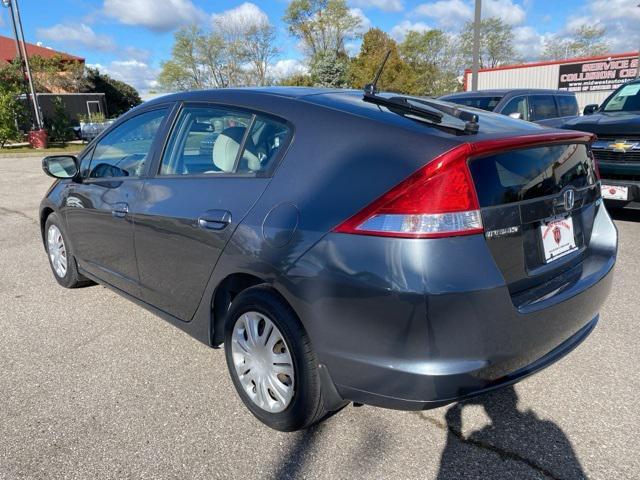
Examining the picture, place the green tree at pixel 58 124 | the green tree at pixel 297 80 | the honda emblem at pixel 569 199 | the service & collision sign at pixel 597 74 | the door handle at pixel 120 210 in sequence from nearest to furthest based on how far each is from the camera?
the honda emblem at pixel 569 199
the door handle at pixel 120 210
the green tree at pixel 58 124
the service & collision sign at pixel 597 74
the green tree at pixel 297 80

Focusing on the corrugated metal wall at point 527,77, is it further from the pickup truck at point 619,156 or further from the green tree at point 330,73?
the pickup truck at point 619,156

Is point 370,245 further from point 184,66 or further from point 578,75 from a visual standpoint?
point 184,66

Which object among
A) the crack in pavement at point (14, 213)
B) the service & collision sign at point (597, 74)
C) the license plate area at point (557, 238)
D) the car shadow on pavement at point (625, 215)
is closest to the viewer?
the license plate area at point (557, 238)

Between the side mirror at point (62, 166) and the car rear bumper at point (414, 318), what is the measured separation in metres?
2.58

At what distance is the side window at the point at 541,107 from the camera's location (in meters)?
8.66

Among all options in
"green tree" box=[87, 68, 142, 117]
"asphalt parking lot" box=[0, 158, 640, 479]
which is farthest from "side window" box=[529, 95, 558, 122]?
"green tree" box=[87, 68, 142, 117]

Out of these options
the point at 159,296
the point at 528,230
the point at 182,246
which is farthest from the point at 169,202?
the point at 528,230

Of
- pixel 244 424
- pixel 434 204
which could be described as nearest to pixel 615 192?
pixel 434 204

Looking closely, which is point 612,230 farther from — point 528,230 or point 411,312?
point 411,312

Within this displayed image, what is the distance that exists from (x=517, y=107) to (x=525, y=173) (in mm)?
7105

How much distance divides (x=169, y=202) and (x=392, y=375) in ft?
5.22

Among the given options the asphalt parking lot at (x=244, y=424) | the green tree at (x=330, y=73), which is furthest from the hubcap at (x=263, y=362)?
the green tree at (x=330, y=73)

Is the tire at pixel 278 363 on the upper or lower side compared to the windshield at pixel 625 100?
lower

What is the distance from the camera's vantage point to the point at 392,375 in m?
1.87
